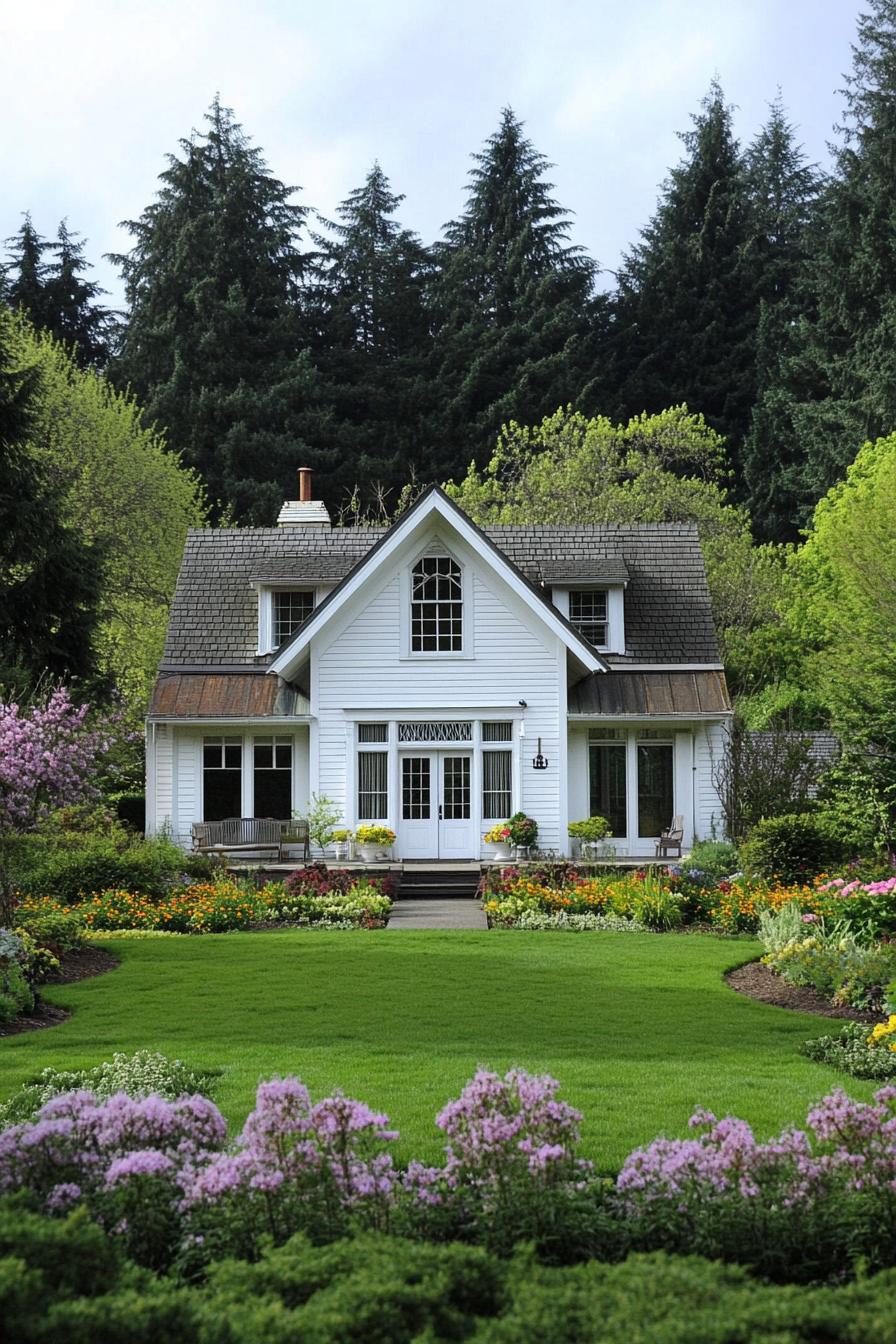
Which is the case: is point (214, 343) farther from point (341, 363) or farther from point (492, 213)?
point (492, 213)

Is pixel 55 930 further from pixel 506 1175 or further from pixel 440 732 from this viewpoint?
pixel 440 732

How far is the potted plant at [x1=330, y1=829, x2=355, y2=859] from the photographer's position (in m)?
24.8

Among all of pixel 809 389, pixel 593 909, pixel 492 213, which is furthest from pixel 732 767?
pixel 492 213

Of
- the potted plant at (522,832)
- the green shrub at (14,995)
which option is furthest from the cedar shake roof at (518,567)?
the green shrub at (14,995)

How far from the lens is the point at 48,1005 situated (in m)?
12.7

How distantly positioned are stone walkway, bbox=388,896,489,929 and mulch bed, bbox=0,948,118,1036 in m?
Answer: 4.40

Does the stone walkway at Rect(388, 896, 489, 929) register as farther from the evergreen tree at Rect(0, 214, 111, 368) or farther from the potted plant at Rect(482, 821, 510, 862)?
the evergreen tree at Rect(0, 214, 111, 368)

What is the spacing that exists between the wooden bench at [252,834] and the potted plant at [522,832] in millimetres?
3551

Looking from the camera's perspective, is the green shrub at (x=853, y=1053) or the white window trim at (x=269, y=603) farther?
the white window trim at (x=269, y=603)

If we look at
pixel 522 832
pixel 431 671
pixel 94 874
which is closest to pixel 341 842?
pixel 522 832

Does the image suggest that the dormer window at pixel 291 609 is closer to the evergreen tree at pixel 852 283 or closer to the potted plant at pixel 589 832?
the potted plant at pixel 589 832

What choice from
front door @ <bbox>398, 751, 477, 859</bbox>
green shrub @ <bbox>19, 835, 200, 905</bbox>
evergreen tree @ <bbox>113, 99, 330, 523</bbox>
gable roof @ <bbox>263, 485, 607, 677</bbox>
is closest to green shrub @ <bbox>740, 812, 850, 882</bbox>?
gable roof @ <bbox>263, 485, 607, 677</bbox>

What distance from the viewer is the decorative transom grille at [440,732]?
2600 cm

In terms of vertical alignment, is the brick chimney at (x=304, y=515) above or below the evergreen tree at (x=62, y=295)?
below
